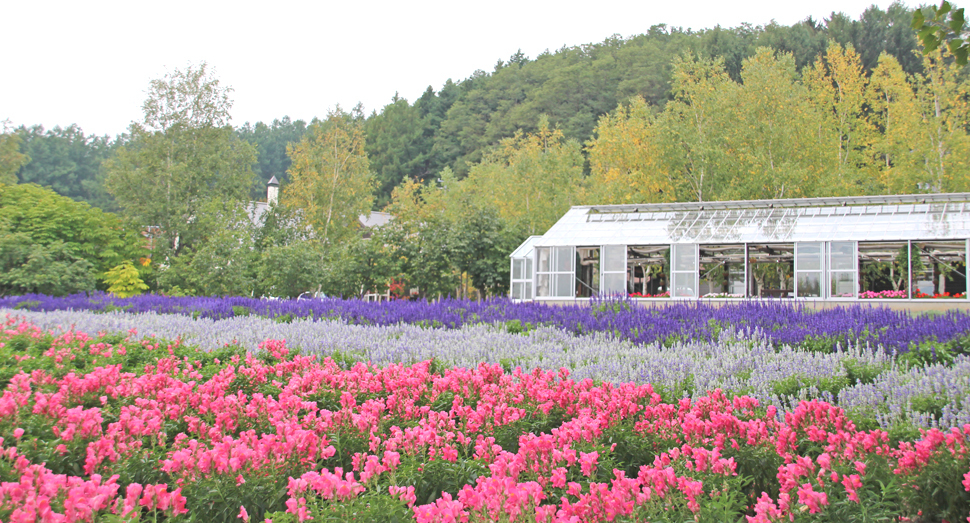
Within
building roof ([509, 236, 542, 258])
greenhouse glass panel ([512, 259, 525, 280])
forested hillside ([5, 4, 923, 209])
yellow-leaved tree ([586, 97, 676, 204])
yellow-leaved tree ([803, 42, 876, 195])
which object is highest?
forested hillside ([5, 4, 923, 209])

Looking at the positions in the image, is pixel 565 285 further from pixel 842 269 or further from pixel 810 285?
pixel 842 269

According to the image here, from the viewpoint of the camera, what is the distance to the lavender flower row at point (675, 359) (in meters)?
4.35

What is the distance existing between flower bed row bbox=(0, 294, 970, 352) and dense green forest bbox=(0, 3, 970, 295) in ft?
23.6

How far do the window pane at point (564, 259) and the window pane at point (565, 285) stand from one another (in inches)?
7.6

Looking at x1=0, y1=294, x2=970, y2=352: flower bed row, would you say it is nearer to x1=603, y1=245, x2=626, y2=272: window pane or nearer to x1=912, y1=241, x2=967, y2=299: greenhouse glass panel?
x1=603, y1=245, x2=626, y2=272: window pane

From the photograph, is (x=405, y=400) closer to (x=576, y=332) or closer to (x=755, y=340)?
(x=755, y=340)

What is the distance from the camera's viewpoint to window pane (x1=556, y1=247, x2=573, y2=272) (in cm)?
1966

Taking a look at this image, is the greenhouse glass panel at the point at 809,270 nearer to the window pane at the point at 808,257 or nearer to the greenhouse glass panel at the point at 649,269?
the window pane at the point at 808,257

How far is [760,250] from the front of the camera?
2006cm

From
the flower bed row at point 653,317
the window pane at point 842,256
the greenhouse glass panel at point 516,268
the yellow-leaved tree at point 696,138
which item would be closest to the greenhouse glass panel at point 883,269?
the window pane at point 842,256

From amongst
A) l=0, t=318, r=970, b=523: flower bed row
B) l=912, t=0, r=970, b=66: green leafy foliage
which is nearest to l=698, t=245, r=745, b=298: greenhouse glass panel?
l=0, t=318, r=970, b=523: flower bed row

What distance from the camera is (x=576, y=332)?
356 inches

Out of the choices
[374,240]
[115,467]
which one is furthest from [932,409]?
[374,240]

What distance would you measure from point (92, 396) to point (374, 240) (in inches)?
608
